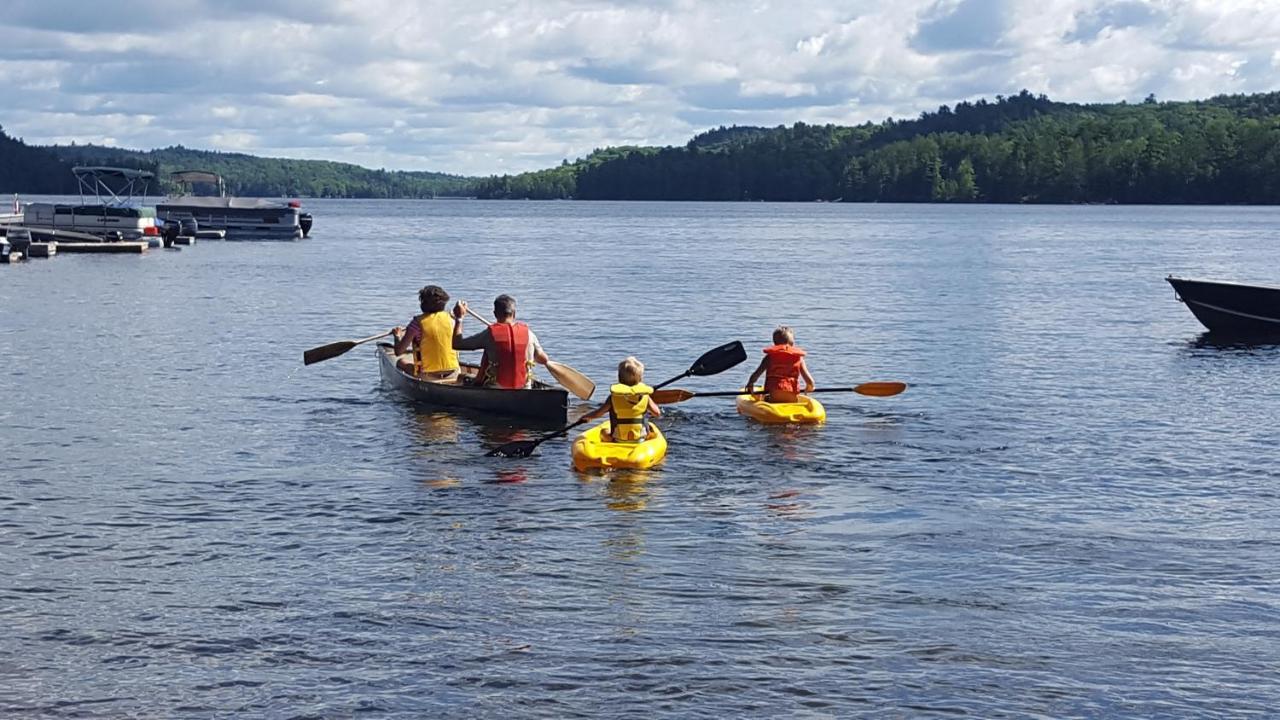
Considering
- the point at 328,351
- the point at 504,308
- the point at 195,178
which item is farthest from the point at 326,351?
the point at 195,178

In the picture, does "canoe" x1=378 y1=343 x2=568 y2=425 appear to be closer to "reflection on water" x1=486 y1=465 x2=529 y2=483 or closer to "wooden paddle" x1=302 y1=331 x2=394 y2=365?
"reflection on water" x1=486 y1=465 x2=529 y2=483

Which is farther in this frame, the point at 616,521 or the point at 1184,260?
the point at 1184,260

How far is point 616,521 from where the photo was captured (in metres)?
18.7

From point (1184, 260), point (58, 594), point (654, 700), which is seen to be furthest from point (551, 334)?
point (1184, 260)

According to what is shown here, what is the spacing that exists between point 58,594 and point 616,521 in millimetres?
6488

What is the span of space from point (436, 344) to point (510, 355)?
3.02 metres

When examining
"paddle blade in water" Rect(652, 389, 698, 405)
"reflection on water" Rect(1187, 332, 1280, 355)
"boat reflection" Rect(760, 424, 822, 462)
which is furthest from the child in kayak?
"reflection on water" Rect(1187, 332, 1280, 355)

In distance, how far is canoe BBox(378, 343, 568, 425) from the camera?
966 inches

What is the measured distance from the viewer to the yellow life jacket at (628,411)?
69.7ft

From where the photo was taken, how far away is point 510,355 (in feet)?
81.2

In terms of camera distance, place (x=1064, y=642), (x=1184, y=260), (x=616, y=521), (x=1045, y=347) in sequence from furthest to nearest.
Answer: (x=1184, y=260)
(x=1045, y=347)
(x=616, y=521)
(x=1064, y=642)

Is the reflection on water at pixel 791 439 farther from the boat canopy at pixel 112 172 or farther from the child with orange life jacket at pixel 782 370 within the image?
the boat canopy at pixel 112 172

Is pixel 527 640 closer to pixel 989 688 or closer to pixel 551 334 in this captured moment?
pixel 989 688

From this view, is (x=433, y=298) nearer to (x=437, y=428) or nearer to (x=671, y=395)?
(x=437, y=428)
